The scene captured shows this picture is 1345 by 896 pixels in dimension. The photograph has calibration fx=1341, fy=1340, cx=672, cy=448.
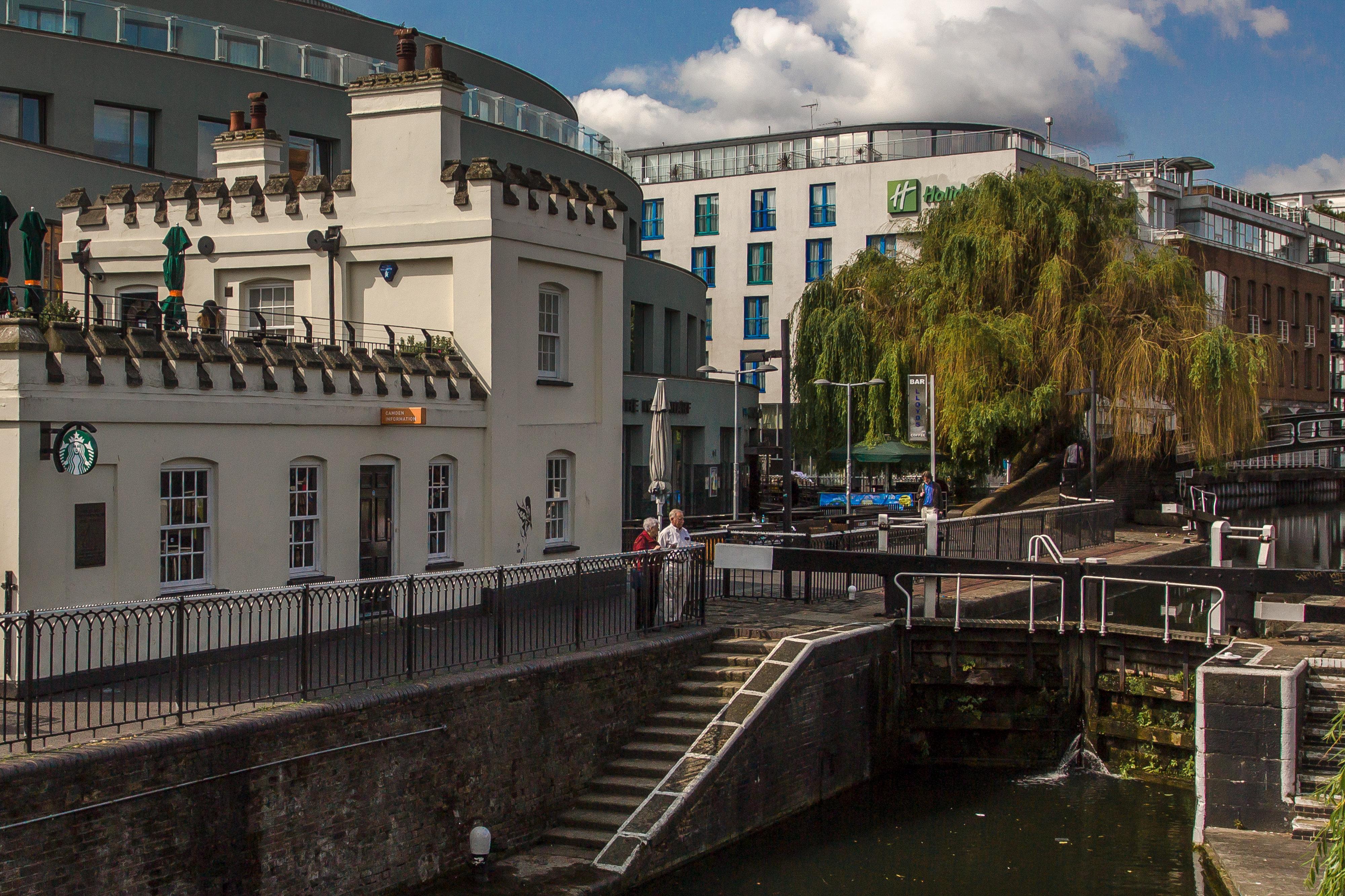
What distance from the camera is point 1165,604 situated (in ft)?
65.2

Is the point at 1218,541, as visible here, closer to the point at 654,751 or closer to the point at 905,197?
the point at 654,751

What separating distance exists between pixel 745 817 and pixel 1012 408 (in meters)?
22.5

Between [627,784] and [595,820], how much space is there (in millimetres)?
727

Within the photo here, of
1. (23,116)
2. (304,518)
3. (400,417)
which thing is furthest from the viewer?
(23,116)

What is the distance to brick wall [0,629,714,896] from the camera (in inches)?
413

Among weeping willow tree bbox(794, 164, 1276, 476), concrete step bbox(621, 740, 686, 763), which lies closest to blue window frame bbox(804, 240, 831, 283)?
weeping willow tree bbox(794, 164, 1276, 476)

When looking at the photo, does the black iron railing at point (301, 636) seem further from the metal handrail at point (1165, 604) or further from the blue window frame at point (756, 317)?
the blue window frame at point (756, 317)

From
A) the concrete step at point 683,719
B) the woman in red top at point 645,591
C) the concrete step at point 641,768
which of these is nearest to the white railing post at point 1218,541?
the woman in red top at point 645,591

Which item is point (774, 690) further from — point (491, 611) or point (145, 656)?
point (145, 656)

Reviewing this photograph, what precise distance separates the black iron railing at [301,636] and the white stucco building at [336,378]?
0.85m

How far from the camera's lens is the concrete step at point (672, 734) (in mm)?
16531

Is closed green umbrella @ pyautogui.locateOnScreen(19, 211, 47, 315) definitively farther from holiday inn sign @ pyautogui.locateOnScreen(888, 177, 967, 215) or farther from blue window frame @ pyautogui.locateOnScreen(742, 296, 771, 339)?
blue window frame @ pyautogui.locateOnScreen(742, 296, 771, 339)

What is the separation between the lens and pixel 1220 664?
15.9 meters

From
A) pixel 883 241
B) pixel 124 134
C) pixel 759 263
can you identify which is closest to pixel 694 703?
pixel 124 134
